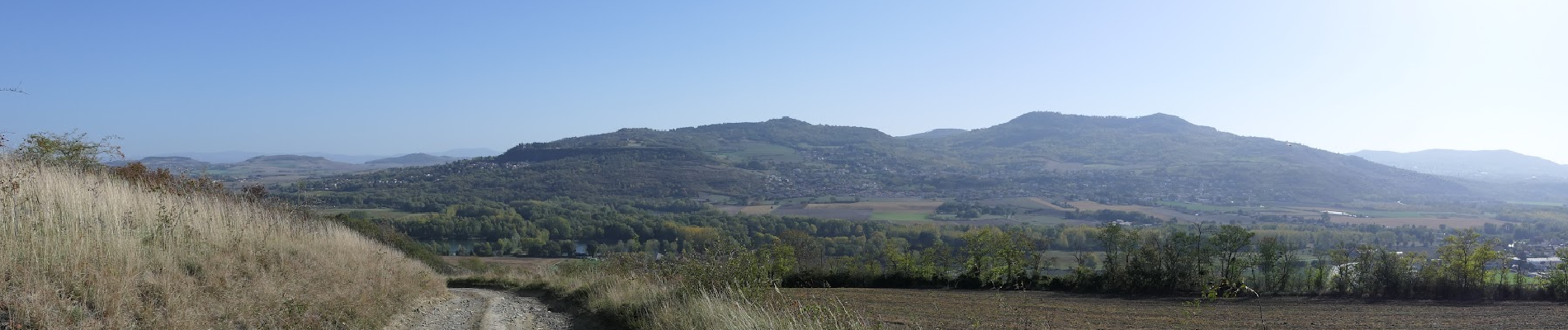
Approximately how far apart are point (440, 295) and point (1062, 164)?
13636cm

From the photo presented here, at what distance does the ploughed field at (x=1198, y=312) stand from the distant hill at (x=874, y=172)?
54247 mm

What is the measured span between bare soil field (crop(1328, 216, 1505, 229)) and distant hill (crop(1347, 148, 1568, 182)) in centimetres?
6998

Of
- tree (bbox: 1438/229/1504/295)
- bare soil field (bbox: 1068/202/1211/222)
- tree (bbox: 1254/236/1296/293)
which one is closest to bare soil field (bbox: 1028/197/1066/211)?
bare soil field (bbox: 1068/202/1211/222)

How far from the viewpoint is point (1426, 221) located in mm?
67375

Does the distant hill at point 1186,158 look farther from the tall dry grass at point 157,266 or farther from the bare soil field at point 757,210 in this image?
the tall dry grass at point 157,266

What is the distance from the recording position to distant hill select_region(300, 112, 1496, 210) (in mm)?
89112

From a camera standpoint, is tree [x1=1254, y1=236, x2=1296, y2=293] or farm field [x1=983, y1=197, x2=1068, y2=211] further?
farm field [x1=983, y1=197, x2=1068, y2=211]

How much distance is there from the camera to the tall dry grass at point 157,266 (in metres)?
5.16

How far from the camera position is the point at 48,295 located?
194 inches

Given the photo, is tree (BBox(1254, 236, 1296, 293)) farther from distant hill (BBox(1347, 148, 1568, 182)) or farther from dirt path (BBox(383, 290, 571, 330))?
distant hill (BBox(1347, 148, 1568, 182))

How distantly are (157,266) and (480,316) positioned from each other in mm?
5190

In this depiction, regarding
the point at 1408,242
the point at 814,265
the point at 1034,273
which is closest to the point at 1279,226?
the point at 1408,242

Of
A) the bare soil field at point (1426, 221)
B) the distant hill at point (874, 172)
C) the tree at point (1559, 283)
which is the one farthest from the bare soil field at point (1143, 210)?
the tree at point (1559, 283)

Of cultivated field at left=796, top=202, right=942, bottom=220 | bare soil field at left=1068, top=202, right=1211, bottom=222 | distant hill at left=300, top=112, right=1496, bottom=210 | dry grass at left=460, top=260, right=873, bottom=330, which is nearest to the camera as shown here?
dry grass at left=460, top=260, right=873, bottom=330
